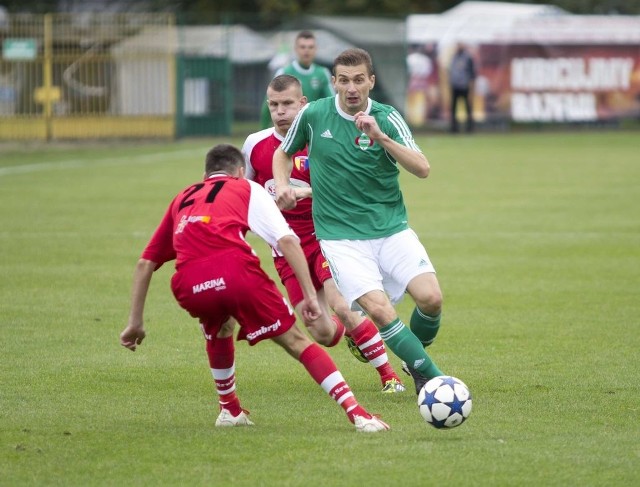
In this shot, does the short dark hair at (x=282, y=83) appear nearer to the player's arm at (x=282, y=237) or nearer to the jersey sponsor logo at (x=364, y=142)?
the jersey sponsor logo at (x=364, y=142)

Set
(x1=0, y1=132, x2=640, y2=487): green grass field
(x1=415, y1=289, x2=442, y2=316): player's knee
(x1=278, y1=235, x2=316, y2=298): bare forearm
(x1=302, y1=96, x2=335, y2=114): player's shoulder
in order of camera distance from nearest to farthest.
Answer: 1. (x1=0, y1=132, x2=640, y2=487): green grass field
2. (x1=278, y1=235, x2=316, y2=298): bare forearm
3. (x1=415, y1=289, x2=442, y2=316): player's knee
4. (x1=302, y1=96, x2=335, y2=114): player's shoulder

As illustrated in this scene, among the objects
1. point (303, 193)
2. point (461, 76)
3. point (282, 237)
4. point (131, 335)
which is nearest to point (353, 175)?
point (303, 193)

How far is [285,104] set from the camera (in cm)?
825

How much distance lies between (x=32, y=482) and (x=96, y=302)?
19.1 ft

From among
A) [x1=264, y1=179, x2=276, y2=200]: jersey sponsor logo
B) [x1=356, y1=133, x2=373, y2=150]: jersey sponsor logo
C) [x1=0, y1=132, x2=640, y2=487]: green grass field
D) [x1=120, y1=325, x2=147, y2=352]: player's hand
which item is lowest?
[x1=0, y1=132, x2=640, y2=487]: green grass field

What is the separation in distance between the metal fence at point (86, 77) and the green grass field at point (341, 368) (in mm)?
15806

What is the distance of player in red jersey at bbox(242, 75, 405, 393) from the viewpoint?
786 cm

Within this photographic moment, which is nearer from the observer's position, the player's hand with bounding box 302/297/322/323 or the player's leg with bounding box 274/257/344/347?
the player's hand with bounding box 302/297/322/323

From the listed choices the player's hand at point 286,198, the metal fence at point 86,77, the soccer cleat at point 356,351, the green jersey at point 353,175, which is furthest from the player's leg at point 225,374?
the metal fence at point 86,77

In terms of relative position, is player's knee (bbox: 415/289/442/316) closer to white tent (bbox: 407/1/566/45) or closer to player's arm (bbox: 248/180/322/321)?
player's arm (bbox: 248/180/322/321)

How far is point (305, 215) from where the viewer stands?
336 inches

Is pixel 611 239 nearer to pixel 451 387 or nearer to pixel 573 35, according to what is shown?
pixel 451 387

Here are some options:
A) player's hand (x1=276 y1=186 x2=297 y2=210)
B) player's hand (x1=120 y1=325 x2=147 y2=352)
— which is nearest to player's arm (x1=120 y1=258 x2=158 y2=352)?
player's hand (x1=120 y1=325 x2=147 y2=352)

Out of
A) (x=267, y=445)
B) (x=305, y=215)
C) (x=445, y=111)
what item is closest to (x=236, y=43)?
(x=445, y=111)
